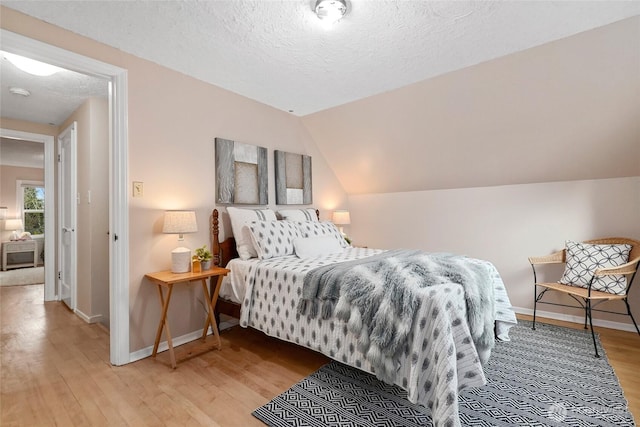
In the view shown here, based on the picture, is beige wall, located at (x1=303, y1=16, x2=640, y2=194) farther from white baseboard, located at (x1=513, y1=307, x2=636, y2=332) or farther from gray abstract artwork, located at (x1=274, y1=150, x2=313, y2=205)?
white baseboard, located at (x1=513, y1=307, x2=636, y2=332)

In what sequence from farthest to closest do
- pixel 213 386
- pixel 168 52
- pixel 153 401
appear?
pixel 168 52
pixel 213 386
pixel 153 401

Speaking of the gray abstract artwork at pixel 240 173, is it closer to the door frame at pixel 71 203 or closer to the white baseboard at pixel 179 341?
the white baseboard at pixel 179 341

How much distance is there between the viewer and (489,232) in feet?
12.1

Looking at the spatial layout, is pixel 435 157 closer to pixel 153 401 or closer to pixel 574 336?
pixel 574 336

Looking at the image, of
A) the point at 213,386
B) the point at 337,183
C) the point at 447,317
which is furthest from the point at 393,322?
the point at 337,183

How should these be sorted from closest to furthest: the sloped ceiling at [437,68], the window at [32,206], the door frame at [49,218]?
1. the sloped ceiling at [437,68]
2. the door frame at [49,218]
3. the window at [32,206]

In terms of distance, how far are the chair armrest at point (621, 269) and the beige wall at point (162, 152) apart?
3.47 m

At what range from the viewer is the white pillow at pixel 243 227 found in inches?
116

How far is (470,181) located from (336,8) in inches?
107

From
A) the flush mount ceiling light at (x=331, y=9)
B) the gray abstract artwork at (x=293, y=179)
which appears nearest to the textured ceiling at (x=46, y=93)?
the gray abstract artwork at (x=293, y=179)

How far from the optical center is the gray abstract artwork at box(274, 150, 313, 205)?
3764mm

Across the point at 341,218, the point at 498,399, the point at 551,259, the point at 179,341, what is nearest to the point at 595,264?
the point at 551,259

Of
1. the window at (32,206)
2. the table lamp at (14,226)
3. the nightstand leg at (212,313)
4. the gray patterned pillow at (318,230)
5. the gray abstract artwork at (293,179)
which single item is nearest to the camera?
the nightstand leg at (212,313)

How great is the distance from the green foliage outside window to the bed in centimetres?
731
